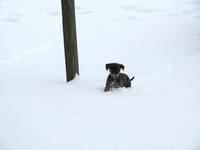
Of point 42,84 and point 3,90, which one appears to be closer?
point 3,90

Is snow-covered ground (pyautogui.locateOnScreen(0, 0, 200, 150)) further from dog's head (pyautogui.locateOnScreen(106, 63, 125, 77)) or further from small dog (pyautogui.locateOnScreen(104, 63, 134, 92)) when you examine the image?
dog's head (pyautogui.locateOnScreen(106, 63, 125, 77))

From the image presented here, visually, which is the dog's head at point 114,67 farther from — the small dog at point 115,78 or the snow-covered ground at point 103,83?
the snow-covered ground at point 103,83

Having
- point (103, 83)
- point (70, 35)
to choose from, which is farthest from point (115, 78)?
point (70, 35)

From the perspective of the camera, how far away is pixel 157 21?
1575 cm

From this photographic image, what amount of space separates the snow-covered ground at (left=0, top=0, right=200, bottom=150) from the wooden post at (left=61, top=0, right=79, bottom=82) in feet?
0.90

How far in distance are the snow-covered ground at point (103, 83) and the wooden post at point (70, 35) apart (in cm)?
27

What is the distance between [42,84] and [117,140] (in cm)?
354

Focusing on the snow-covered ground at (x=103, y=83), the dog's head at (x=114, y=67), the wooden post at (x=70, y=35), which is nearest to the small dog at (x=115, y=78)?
the dog's head at (x=114, y=67)

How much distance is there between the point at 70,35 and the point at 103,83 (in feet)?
4.33

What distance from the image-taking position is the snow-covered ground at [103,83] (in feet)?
14.3

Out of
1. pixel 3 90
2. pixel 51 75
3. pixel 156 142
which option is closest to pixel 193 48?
pixel 51 75

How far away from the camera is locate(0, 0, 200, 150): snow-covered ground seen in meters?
4.35

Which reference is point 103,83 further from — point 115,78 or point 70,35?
point 70,35

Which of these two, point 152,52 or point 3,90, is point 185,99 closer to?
point 3,90
